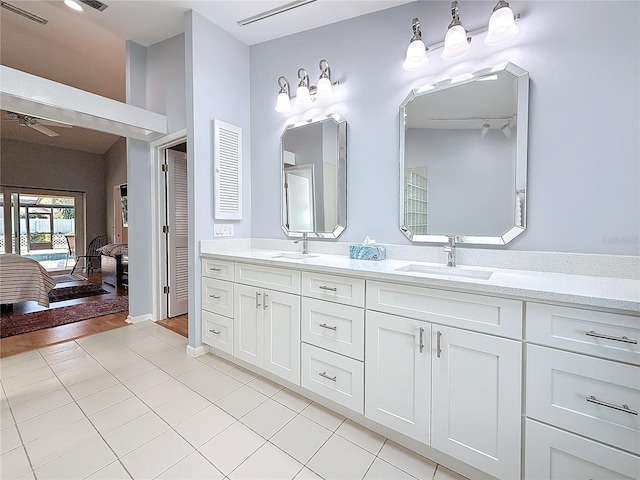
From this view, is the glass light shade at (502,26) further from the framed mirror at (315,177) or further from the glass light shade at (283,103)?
the glass light shade at (283,103)

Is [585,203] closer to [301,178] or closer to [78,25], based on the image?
[301,178]

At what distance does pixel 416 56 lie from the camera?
1.85 meters

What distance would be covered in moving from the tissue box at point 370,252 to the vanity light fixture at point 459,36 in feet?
3.95

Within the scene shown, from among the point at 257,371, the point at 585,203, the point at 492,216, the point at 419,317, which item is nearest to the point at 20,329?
→ the point at 257,371

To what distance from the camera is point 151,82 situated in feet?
10.8

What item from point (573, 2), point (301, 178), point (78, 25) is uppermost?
point (78, 25)

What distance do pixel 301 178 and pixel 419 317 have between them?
165cm

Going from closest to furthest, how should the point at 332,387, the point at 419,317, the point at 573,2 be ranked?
the point at 419,317 < the point at 573,2 < the point at 332,387

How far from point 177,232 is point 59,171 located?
5.88 m

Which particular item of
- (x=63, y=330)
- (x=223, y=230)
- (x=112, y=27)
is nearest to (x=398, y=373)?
(x=223, y=230)

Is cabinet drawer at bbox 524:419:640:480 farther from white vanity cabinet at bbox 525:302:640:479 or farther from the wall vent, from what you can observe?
the wall vent

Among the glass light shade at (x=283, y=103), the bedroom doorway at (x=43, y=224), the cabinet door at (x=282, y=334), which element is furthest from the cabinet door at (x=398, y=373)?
the bedroom doorway at (x=43, y=224)

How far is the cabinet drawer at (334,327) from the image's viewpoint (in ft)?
5.36

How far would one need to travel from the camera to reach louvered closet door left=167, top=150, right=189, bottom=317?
346 centimetres
